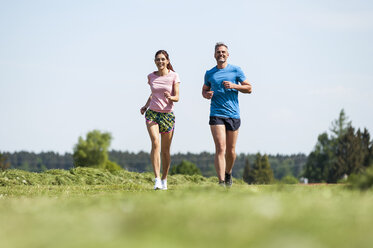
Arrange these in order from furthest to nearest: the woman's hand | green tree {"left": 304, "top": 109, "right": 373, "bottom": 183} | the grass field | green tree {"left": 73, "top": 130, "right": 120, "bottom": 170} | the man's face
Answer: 1. green tree {"left": 73, "top": 130, "right": 120, "bottom": 170}
2. green tree {"left": 304, "top": 109, "right": 373, "bottom": 183}
3. the woman's hand
4. the man's face
5. the grass field

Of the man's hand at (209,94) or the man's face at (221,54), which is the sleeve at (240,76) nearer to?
the man's face at (221,54)

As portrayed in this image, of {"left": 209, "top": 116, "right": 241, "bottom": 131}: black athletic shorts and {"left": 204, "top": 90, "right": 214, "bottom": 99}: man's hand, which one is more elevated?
{"left": 204, "top": 90, "right": 214, "bottom": 99}: man's hand


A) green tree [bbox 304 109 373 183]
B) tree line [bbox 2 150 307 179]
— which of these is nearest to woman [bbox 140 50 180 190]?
green tree [bbox 304 109 373 183]

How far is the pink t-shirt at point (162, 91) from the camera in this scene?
10336 mm

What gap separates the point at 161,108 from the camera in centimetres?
1030

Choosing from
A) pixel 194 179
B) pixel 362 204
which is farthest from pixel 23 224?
pixel 194 179

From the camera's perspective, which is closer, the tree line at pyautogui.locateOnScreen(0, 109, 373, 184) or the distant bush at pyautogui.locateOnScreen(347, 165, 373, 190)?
the distant bush at pyautogui.locateOnScreen(347, 165, 373, 190)

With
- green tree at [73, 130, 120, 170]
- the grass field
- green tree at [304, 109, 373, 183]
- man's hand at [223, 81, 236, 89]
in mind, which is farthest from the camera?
green tree at [73, 130, 120, 170]

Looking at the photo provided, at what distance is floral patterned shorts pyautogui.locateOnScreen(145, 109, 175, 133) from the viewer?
10344 mm

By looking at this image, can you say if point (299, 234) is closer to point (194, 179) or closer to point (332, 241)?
point (332, 241)

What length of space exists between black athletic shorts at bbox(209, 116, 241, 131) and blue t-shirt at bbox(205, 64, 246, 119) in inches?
2.5

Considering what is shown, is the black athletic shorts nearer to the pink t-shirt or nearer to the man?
the man

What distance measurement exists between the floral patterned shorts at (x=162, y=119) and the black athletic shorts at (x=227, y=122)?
0.88 meters

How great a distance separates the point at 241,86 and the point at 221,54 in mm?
766
